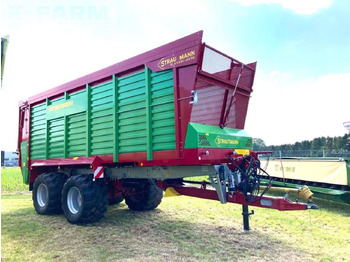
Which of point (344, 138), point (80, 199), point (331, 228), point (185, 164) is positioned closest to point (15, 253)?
point (80, 199)

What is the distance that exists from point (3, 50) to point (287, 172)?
26.2 feet

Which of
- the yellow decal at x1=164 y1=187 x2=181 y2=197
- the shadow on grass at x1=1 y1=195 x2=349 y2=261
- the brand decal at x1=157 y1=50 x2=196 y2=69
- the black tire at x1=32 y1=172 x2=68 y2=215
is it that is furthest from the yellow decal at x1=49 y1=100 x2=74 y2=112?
the yellow decal at x1=164 y1=187 x2=181 y2=197

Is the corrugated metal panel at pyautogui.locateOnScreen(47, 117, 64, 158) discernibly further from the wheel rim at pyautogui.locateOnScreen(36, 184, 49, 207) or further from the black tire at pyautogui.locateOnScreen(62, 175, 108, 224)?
the black tire at pyautogui.locateOnScreen(62, 175, 108, 224)

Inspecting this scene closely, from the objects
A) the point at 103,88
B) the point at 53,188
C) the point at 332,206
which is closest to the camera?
the point at 103,88

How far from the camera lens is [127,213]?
682cm

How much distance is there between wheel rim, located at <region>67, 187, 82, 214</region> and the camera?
19.6 ft

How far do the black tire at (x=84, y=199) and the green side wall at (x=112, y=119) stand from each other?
62 cm

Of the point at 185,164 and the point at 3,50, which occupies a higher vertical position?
the point at 3,50

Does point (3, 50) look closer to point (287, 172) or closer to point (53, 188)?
point (53, 188)

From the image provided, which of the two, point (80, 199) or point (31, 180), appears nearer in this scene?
point (80, 199)

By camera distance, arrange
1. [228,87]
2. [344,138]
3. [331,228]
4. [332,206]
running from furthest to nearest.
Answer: [344,138] < [332,206] < [331,228] < [228,87]

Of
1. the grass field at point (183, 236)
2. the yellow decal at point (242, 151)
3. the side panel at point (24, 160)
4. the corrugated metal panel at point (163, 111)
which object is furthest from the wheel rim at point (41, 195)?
the yellow decal at point (242, 151)

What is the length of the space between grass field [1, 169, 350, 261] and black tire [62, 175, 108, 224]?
0.20 metres

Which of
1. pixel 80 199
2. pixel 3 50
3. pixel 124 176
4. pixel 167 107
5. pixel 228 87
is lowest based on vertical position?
pixel 80 199
